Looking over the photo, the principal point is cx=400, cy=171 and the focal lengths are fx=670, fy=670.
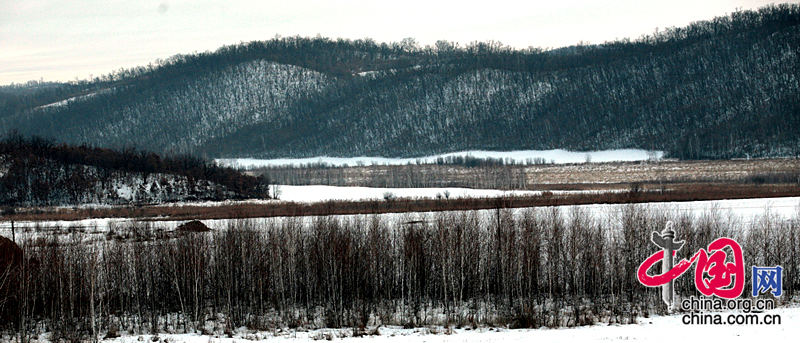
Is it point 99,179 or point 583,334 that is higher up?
point 99,179

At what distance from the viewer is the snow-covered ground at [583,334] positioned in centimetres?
2523

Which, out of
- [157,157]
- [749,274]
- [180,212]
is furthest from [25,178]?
[749,274]

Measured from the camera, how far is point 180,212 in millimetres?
76312

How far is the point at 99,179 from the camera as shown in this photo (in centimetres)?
9475

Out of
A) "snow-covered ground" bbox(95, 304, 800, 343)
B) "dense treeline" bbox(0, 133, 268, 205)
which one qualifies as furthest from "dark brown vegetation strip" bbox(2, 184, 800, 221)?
"snow-covered ground" bbox(95, 304, 800, 343)

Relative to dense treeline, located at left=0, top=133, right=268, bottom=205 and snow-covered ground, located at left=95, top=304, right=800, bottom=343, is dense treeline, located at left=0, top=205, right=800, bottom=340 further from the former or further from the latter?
dense treeline, located at left=0, top=133, right=268, bottom=205

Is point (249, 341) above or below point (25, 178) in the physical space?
below

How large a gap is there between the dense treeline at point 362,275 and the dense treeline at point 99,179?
187 feet

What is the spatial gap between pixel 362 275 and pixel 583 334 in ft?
48.4

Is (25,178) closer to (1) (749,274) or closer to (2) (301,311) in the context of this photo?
(2) (301,311)

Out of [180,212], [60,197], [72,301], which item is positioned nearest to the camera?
[72,301]

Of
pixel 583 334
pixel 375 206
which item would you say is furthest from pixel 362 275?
pixel 375 206

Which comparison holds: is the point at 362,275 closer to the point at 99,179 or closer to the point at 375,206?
the point at 375,206

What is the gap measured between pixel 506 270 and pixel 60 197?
74513mm
